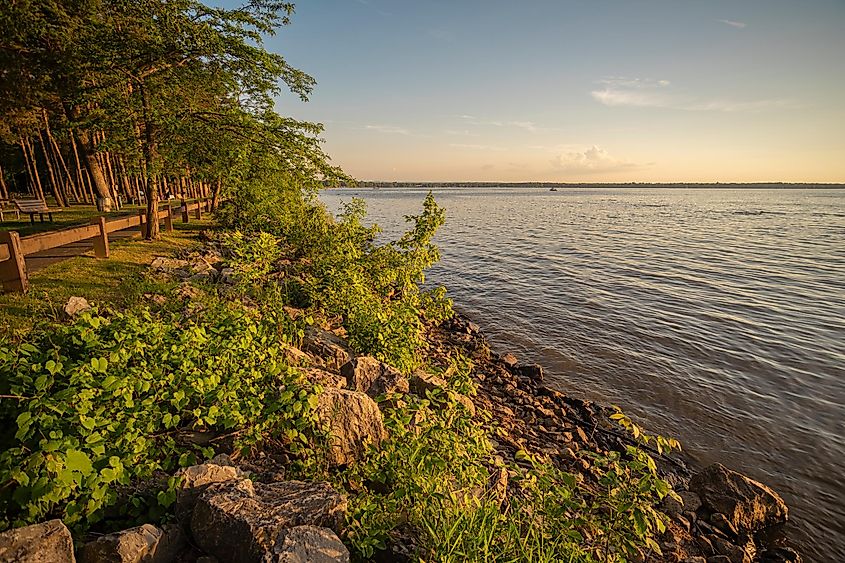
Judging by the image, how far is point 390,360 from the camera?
7.43 m

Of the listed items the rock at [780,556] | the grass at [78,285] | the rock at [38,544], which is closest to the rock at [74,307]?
the grass at [78,285]

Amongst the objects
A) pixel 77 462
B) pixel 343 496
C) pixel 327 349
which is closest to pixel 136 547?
pixel 77 462

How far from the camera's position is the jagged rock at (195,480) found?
336cm

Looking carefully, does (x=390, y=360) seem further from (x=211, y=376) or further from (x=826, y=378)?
(x=826, y=378)

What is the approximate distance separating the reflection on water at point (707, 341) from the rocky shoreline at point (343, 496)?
1035mm

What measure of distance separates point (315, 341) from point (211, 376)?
3.45m

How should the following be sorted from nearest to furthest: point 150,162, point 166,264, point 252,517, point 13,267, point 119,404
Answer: point 252,517 < point 119,404 < point 13,267 < point 166,264 < point 150,162

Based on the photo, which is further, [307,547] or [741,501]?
[741,501]

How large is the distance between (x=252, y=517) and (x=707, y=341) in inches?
576

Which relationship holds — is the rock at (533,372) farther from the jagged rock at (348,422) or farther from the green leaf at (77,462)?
the green leaf at (77,462)

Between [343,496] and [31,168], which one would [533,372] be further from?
[31,168]

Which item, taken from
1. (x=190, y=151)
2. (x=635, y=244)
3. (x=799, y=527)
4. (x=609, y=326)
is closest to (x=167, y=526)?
(x=799, y=527)

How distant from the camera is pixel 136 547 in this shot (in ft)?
9.39

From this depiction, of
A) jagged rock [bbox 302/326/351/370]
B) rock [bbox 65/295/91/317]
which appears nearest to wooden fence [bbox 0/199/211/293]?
rock [bbox 65/295/91/317]
